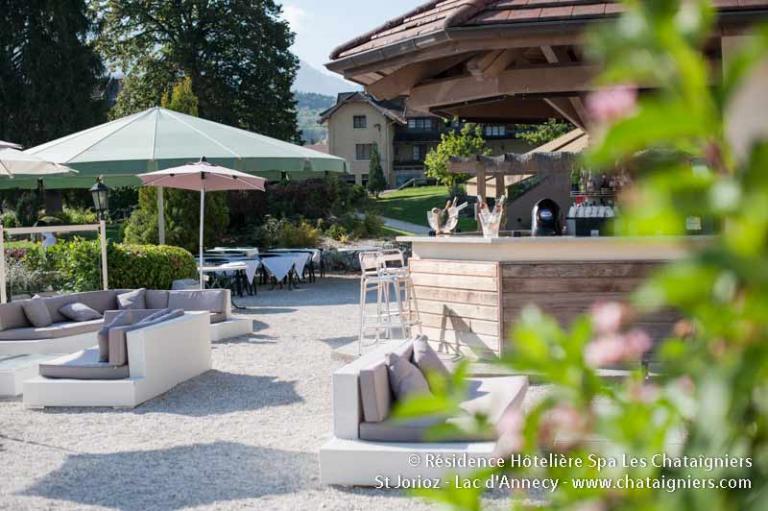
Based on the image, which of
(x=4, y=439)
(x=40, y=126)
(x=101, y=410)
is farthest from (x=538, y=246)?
(x=40, y=126)

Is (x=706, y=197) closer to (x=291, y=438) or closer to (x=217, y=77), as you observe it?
(x=291, y=438)

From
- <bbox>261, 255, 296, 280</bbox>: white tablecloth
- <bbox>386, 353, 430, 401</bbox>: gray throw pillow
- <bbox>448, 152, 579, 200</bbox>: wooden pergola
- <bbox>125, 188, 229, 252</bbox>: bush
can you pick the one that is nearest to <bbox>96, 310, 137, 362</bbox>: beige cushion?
<bbox>386, 353, 430, 401</bbox>: gray throw pillow

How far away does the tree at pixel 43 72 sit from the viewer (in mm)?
36625

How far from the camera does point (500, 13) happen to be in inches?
286

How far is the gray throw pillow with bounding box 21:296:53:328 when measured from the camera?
35.8 feet

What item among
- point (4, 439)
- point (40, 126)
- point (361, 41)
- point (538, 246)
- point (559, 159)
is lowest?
point (4, 439)

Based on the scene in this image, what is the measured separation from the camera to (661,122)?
0.74 meters

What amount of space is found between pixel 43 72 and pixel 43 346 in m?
29.6

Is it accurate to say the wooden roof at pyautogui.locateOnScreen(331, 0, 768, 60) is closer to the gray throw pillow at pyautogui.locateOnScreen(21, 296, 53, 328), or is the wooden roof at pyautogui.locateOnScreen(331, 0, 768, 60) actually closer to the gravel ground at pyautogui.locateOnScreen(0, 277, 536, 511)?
the gravel ground at pyautogui.locateOnScreen(0, 277, 536, 511)

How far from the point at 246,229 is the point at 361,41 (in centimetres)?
1925

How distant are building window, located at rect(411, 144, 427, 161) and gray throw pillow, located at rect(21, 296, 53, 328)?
58.4 metres

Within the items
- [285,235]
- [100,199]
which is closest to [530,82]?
[100,199]

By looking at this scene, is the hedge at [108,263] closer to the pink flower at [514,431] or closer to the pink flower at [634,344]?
the pink flower at [514,431]

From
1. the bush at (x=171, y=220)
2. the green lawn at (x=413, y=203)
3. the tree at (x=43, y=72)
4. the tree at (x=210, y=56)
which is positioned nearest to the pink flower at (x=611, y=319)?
the bush at (x=171, y=220)
